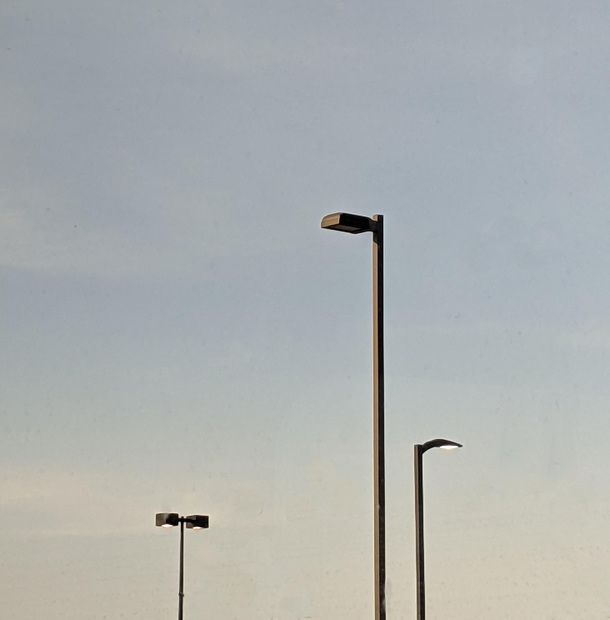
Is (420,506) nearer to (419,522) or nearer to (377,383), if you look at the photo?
(419,522)

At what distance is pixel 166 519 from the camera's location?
2942 centimetres

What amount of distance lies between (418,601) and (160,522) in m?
12.7

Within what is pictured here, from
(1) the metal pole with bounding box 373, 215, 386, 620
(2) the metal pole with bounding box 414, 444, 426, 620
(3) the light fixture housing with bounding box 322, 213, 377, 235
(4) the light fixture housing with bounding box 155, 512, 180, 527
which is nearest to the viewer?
(1) the metal pole with bounding box 373, 215, 386, 620

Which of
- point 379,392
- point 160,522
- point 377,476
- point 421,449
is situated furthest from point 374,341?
point 160,522

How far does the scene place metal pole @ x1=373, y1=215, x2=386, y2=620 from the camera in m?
12.0

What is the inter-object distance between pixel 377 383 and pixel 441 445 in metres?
6.81

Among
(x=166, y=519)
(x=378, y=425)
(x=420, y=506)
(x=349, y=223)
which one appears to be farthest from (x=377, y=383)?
(x=166, y=519)

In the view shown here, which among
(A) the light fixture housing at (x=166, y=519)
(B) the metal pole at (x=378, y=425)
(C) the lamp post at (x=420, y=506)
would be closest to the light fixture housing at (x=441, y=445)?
(C) the lamp post at (x=420, y=506)

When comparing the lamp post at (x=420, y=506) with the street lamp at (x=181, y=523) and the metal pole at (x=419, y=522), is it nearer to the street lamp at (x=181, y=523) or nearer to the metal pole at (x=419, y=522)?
the metal pole at (x=419, y=522)

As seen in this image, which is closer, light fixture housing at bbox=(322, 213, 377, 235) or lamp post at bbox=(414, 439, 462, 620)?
light fixture housing at bbox=(322, 213, 377, 235)

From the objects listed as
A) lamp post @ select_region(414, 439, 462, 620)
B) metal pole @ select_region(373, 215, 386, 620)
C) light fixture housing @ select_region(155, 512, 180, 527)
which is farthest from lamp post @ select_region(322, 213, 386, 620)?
light fixture housing @ select_region(155, 512, 180, 527)

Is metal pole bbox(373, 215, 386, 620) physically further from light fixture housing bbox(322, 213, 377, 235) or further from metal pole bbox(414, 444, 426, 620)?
metal pole bbox(414, 444, 426, 620)

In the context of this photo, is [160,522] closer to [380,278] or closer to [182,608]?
[182,608]

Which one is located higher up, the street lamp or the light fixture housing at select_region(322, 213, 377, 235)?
the light fixture housing at select_region(322, 213, 377, 235)
